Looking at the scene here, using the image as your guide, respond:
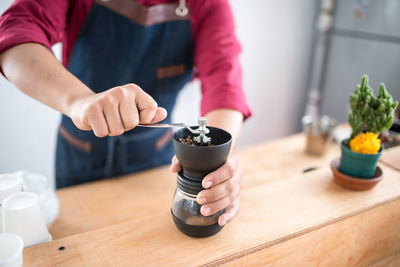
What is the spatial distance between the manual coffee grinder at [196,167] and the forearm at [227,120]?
277 mm

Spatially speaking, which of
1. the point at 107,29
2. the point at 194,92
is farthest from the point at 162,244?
the point at 194,92

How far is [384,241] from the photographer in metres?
0.93

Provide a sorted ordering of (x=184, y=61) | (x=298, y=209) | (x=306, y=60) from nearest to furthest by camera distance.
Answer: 1. (x=298, y=209)
2. (x=184, y=61)
3. (x=306, y=60)

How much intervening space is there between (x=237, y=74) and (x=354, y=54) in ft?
5.86

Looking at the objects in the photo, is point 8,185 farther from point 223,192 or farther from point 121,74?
point 121,74

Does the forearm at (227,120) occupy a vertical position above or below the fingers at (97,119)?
below

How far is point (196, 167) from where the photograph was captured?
67 centimetres

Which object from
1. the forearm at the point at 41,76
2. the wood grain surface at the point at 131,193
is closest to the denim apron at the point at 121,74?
the wood grain surface at the point at 131,193

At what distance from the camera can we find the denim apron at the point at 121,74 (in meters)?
1.17

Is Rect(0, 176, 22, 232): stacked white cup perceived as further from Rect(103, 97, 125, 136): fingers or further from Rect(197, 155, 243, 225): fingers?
Rect(197, 155, 243, 225): fingers

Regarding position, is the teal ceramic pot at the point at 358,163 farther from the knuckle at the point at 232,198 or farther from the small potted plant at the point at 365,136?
the knuckle at the point at 232,198

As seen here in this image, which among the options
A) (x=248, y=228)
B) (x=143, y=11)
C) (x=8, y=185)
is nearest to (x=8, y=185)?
(x=8, y=185)

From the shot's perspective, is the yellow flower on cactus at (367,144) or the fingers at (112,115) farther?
the yellow flower on cactus at (367,144)

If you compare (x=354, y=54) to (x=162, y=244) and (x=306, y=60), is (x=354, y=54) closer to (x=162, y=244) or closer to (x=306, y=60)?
(x=306, y=60)
